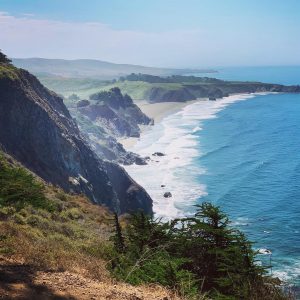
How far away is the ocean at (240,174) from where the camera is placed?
53.8 meters

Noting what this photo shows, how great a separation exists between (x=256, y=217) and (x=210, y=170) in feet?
86.3

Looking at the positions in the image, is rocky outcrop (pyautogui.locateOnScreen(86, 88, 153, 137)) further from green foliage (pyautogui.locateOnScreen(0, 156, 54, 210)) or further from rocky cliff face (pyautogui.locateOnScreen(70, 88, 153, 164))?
green foliage (pyautogui.locateOnScreen(0, 156, 54, 210))

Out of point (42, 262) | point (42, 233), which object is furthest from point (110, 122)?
point (42, 262)

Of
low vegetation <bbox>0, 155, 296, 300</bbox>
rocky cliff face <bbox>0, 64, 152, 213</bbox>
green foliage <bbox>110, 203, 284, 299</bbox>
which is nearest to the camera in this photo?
green foliage <bbox>110, 203, 284, 299</bbox>

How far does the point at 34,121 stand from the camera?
166 feet

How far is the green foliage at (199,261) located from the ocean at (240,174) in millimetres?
12571

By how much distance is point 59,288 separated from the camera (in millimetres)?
9664

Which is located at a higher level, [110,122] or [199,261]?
[199,261]

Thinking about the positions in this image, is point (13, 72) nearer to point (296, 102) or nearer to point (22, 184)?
point (22, 184)

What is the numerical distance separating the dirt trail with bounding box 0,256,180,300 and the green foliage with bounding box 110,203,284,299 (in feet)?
2.24

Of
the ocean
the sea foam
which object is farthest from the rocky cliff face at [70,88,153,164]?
the ocean

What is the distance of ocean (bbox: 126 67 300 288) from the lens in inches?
2117

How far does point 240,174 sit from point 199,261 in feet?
222

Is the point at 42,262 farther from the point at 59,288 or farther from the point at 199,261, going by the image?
the point at 199,261
